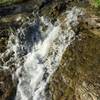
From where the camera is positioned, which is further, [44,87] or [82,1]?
[82,1]

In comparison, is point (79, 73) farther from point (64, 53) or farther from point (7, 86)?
point (7, 86)

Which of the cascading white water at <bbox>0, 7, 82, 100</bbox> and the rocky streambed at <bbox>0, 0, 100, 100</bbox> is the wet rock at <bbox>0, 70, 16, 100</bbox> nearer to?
the rocky streambed at <bbox>0, 0, 100, 100</bbox>

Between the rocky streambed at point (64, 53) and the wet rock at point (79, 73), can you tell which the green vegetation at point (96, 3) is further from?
the wet rock at point (79, 73)

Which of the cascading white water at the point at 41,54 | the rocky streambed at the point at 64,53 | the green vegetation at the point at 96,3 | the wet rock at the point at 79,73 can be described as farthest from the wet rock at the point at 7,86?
the green vegetation at the point at 96,3

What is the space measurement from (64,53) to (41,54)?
4.69ft

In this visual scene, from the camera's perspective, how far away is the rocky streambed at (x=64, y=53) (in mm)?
10045

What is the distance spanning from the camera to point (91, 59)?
10.7 metres

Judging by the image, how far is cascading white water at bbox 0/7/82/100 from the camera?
11.3 m

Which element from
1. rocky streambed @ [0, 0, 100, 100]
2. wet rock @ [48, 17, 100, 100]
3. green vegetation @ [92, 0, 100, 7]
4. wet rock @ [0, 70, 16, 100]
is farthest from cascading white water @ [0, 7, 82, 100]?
green vegetation @ [92, 0, 100, 7]

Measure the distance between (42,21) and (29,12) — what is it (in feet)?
5.18

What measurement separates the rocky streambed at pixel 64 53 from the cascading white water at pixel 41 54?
0.36 feet

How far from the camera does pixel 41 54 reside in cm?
1242

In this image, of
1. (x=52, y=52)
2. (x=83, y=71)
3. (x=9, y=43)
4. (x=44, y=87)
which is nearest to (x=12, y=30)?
(x=9, y=43)

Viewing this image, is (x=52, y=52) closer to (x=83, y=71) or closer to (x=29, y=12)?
(x=83, y=71)
